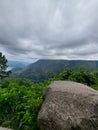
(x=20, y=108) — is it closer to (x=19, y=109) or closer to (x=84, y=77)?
(x=19, y=109)

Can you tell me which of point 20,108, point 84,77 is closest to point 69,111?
point 20,108

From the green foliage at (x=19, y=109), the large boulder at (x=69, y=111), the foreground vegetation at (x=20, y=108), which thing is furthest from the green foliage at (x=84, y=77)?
the large boulder at (x=69, y=111)

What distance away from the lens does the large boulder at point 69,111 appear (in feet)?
17.9

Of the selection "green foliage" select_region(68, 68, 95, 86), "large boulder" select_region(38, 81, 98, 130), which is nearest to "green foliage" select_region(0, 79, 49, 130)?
"large boulder" select_region(38, 81, 98, 130)

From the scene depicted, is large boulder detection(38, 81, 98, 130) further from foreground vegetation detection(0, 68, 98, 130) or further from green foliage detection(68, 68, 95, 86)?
green foliage detection(68, 68, 95, 86)

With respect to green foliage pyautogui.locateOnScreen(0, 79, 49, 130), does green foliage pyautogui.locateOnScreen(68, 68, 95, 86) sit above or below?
above

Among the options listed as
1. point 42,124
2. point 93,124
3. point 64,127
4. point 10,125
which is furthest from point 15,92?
point 93,124

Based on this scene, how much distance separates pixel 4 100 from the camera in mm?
7648

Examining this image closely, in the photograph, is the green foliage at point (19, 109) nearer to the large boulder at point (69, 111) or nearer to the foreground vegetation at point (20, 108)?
the foreground vegetation at point (20, 108)

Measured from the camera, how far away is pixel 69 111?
18.8ft

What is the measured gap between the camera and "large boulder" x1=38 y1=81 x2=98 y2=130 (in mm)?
5453

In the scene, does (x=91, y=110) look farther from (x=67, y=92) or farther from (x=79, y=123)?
(x=67, y=92)

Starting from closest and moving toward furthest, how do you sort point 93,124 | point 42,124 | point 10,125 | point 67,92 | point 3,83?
point 93,124, point 42,124, point 67,92, point 10,125, point 3,83

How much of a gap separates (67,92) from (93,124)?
1415 millimetres
